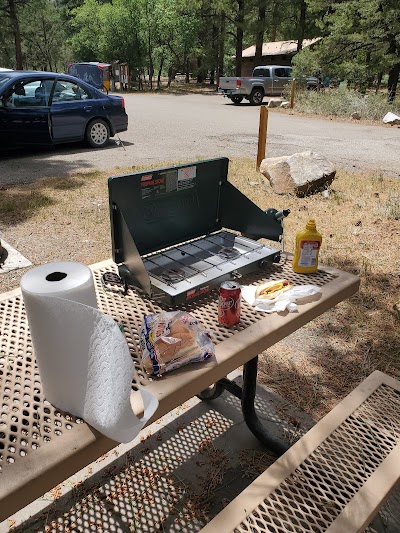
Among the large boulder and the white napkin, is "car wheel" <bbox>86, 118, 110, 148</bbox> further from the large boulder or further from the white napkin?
the white napkin

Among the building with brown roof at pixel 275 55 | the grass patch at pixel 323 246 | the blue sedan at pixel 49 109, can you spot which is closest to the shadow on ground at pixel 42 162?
the blue sedan at pixel 49 109

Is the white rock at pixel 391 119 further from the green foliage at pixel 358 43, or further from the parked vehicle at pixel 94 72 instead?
the parked vehicle at pixel 94 72

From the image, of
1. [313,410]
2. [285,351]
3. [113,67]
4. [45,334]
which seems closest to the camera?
[45,334]

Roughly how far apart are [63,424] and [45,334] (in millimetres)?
262

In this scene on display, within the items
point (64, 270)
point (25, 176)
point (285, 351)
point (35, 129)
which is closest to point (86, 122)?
point (35, 129)

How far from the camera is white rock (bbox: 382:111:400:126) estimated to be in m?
14.8

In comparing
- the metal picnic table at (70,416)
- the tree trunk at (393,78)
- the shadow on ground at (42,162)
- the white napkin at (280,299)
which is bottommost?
the shadow on ground at (42,162)

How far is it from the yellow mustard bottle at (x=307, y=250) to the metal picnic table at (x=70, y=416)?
50mm

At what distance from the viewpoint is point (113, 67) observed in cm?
3028

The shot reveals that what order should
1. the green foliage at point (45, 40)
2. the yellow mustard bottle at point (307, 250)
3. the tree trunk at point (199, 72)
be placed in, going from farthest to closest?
the green foliage at point (45, 40), the tree trunk at point (199, 72), the yellow mustard bottle at point (307, 250)

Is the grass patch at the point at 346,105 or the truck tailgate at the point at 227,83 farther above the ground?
the truck tailgate at the point at 227,83

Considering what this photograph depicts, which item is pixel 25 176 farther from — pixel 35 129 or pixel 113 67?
pixel 113 67

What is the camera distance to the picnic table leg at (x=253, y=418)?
2305mm

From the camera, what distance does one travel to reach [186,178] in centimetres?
212
